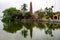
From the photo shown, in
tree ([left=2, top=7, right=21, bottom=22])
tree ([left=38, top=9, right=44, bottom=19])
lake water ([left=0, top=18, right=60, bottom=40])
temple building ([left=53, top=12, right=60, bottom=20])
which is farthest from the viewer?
temple building ([left=53, top=12, right=60, bottom=20])

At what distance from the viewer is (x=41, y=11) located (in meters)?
10.8

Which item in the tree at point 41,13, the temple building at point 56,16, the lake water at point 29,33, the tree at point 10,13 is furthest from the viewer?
the temple building at point 56,16

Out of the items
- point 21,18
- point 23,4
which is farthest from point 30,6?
point 21,18

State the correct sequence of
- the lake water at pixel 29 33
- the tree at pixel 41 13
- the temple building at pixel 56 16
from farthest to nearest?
the temple building at pixel 56 16 < the tree at pixel 41 13 < the lake water at pixel 29 33

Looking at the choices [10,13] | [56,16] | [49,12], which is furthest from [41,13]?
[10,13]

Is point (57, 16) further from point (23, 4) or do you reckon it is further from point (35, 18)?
point (23, 4)

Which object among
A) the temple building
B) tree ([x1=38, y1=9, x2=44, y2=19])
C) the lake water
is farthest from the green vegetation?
the lake water

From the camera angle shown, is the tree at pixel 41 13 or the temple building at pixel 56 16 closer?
the tree at pixel 41 13

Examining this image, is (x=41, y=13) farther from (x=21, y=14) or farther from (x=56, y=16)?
(x=21, y=14)

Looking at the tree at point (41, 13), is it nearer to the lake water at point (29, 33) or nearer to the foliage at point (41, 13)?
the foliage at point (41, 13)

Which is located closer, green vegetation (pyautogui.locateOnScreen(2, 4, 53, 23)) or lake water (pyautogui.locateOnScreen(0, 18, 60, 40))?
lake water (pyautogui.locateOnScreen(0, 18, 60, 40))

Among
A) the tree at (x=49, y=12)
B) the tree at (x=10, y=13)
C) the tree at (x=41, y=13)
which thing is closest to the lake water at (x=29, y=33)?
the tree at (x=10, y=13)

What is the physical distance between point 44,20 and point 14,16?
1855 mm

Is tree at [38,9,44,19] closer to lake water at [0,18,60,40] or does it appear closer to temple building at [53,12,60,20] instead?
temple building at [53,12,60,20]
